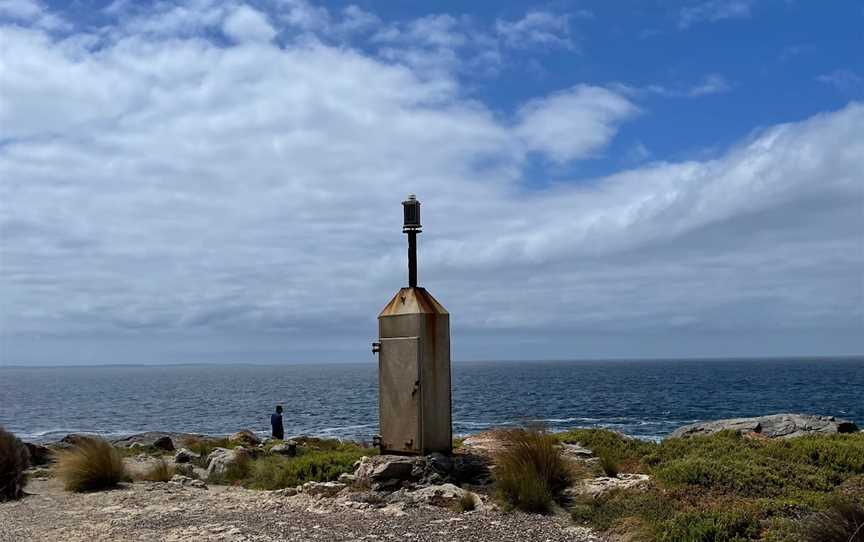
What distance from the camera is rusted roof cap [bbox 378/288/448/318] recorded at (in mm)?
13516

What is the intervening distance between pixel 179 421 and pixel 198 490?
43.8m

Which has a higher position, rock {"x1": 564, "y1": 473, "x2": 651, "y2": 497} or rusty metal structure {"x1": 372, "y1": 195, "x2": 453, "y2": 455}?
rusty metal structure {"x1": 372, "y1": 195, "x2": 453, "y2": 455}

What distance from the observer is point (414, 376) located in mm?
13164

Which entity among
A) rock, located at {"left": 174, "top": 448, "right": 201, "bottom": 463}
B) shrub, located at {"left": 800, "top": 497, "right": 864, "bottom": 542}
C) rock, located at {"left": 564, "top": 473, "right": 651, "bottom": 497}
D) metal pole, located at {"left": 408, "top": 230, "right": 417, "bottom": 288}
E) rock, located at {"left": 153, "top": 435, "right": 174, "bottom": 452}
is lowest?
rock, located at {"left": 153, "top": 435, "right": 174, "bottom": 452}

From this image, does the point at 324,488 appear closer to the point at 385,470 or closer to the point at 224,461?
the point at 385,470

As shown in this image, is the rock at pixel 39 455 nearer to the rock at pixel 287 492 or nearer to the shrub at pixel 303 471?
the shrub at pixel 303 471

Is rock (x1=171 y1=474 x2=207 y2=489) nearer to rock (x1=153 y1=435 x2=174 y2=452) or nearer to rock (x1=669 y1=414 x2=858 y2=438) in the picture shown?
rock (x1=153 y1=435 x2=174 y2=452)

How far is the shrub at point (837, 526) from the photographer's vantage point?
7502 mm

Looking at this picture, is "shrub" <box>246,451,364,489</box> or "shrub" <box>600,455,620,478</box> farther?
"shrub" <box>246,451,364,489</box>

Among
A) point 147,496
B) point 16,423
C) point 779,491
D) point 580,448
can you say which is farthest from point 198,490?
point 16,423

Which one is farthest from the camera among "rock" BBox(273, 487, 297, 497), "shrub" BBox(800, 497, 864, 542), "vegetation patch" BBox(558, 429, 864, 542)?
"rock" BBox(273, 487, 297, 497)

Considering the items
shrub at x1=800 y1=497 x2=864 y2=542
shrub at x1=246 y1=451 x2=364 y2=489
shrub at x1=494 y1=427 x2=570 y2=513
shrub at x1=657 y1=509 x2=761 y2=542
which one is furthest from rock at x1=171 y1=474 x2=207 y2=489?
shrub at x1=800 y1=497 x2=864 y2=542

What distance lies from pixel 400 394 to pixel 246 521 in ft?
11.9

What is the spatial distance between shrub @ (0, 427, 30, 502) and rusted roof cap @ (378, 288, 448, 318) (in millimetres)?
7332
